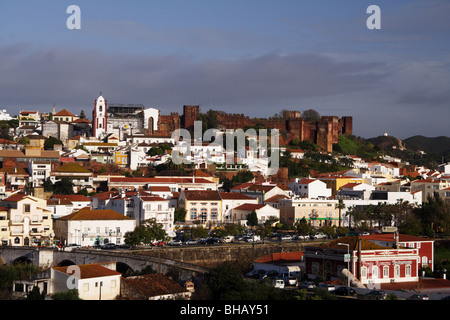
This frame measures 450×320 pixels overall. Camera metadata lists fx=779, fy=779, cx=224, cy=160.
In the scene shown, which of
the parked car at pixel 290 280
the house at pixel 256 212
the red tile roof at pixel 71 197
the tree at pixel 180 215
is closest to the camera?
the parked car at pixel 290 280

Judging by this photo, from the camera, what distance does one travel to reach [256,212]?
53.8m

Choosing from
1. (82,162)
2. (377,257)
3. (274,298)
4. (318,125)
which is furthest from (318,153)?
(274,298)

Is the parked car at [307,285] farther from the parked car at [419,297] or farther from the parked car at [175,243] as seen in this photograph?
the parked car at [175,243]

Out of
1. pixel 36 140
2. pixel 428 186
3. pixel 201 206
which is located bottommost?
pixel 201 206

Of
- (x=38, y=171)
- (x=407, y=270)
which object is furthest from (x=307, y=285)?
(x=38, y=171)

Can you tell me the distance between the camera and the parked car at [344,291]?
28.7m

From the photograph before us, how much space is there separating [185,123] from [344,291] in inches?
2334

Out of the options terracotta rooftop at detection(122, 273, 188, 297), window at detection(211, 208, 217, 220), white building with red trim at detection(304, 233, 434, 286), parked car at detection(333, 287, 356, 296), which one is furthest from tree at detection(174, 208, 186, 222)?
parked car at detection(333, 287, 356, 296)

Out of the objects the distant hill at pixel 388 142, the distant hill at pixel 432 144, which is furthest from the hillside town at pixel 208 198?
the distant hill at pixel 432 144

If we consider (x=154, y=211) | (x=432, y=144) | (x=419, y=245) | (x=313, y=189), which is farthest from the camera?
(x=432, y=144)

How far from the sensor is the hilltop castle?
79562mm

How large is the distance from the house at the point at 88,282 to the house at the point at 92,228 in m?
12.5

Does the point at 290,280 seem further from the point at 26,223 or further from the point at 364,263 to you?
the point at 26,223

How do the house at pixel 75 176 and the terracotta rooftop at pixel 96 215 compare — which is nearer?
the terracotta rooftop at pixel 96 215
